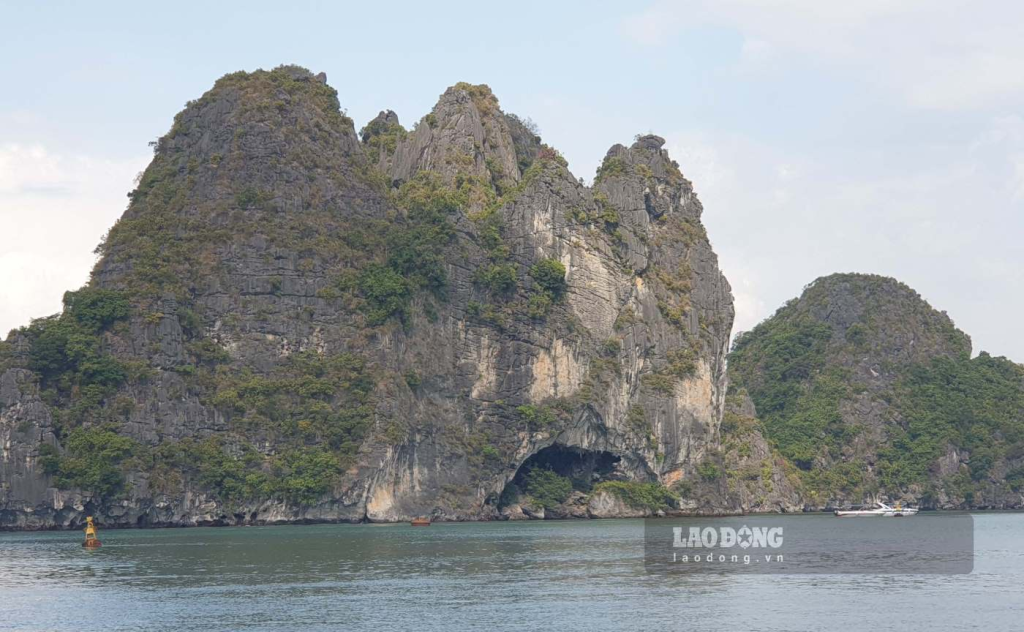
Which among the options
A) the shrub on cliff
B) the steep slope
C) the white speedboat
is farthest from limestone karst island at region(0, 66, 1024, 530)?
the white speedboat

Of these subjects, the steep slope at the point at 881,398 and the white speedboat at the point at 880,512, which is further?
the steep slope at the point at 881,398

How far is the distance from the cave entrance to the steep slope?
107ft

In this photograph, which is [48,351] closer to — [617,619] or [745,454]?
[617,619]

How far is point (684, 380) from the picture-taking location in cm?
11681

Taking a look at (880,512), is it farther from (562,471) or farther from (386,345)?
A: (386,345)

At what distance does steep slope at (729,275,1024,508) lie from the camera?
14275 cm

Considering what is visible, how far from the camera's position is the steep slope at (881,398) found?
468 ft

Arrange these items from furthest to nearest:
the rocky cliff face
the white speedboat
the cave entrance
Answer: the white speedboat → the cave entrance → the rocky cliff face

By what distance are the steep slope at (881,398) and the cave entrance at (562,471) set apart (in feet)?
107

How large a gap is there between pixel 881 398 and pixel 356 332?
77.5m

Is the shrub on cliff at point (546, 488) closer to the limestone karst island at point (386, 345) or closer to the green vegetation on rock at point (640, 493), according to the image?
the limestone karst island at point (386, 345)

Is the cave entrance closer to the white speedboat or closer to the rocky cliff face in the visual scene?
the rocky cliff face

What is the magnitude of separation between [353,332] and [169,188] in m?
21.5

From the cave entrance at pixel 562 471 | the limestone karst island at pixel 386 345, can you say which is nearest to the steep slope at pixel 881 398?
the limestone karst island at pixel 386 345
